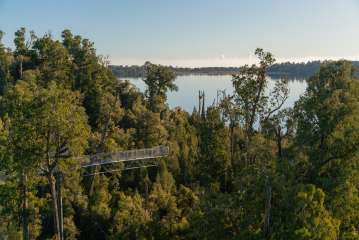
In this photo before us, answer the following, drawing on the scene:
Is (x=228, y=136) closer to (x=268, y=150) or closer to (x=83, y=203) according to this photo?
(x=268, y=150)

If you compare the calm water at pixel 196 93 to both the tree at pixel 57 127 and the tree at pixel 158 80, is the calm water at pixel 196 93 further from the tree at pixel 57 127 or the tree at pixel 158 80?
the tree at pixel 57 127

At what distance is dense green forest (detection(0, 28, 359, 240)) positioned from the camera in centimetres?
1086

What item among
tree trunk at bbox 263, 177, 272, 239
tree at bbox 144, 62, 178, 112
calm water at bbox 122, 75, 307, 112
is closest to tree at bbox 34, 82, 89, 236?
tree trunk at bbox 263, 177, 272, 239

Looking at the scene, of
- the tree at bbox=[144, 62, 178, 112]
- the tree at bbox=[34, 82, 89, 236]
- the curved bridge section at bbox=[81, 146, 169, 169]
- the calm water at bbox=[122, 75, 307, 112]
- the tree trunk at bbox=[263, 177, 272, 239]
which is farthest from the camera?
the calm water at bbox=[122, 75, 307, 112]

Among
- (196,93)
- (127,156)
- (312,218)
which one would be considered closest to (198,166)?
(127,156)

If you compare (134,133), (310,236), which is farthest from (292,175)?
(134,133)

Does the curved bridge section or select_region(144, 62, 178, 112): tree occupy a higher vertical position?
select_region(144, 62, 178, 112): tree

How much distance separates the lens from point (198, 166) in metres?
20.3

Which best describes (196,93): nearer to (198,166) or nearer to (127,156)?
(198,166)

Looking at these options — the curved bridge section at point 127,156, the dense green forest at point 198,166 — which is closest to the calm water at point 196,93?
the dense green forest at point 198,166

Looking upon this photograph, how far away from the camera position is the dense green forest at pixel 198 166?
1086cm

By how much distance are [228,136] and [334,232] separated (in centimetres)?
978

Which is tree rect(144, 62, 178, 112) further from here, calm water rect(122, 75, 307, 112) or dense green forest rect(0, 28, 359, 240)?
dense green forest rect(0, 28, 359, 240)

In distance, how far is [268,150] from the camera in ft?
46.9
